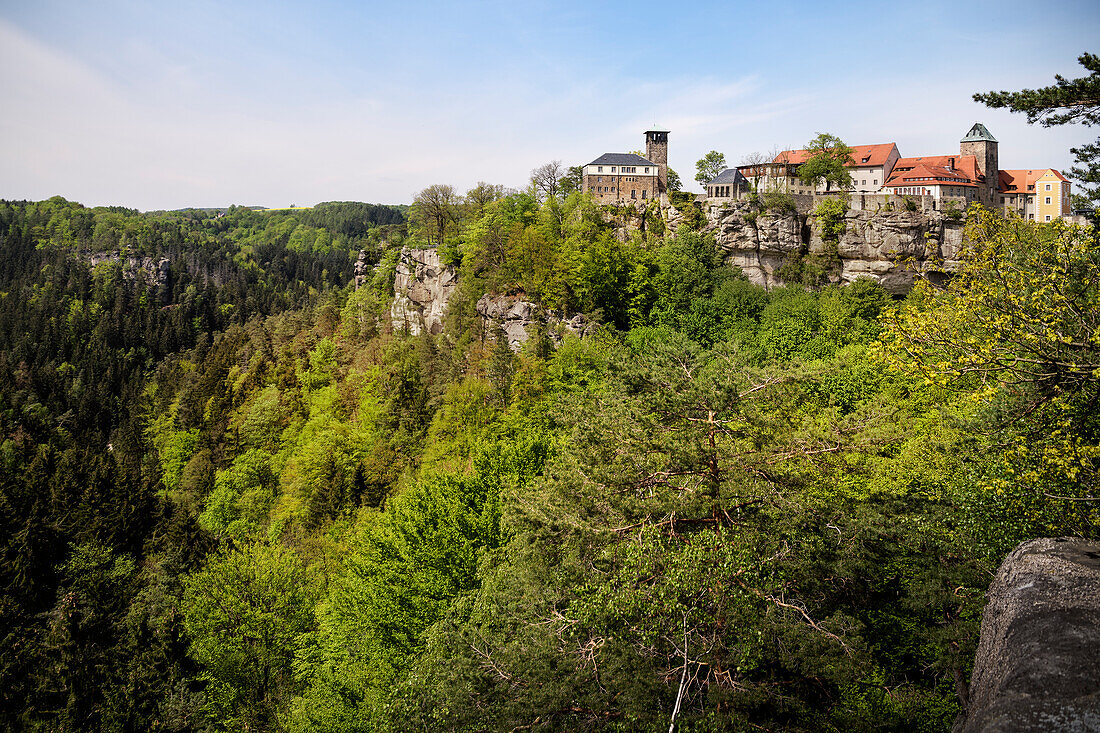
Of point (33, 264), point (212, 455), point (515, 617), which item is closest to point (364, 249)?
point (212, 455)

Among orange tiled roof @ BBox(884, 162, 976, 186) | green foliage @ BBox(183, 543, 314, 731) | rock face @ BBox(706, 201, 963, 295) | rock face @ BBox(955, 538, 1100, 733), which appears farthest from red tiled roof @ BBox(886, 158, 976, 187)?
rock face @ BBox(955, 538, 1100, 733)

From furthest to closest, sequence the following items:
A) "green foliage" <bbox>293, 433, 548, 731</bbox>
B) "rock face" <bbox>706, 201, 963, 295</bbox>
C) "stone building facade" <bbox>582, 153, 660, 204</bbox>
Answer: "stone building facade" <bbox>582, 153, 660, 204</bbox>
"rock face" <bbox>706, 201, 963, 295</bbox>
"green foliage" <bbox>293, 433, 548, 731</bbox>

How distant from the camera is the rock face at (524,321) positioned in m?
38.3

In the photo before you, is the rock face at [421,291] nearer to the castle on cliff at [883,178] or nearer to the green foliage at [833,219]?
the castle on cliff at [883,178]

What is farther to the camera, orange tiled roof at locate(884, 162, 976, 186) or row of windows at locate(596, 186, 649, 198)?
row of windows at locate(596, 186, 649, 198)

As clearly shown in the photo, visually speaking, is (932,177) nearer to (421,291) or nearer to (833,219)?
(833,219)

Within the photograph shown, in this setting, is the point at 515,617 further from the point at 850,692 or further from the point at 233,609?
the point at 233,609

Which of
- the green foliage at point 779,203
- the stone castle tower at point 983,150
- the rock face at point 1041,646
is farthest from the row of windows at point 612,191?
the rock face at point 1041,646

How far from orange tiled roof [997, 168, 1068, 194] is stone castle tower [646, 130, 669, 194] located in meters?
26.7

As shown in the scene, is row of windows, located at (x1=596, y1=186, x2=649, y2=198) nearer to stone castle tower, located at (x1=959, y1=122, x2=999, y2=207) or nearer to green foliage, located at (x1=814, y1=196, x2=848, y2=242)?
green foliage, located at (x1=814, y1=196, x2=848, y2=242)

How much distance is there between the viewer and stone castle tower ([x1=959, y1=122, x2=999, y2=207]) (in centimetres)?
5141

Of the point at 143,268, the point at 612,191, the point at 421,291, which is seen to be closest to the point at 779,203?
the point at 612,191

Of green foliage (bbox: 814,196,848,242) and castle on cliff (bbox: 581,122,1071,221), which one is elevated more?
castle on cliff (bbox: 581,122,1071,221)

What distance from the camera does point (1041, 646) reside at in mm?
5066
